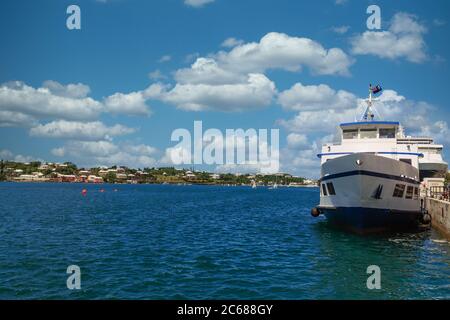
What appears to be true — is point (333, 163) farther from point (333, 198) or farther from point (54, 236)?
point (54, 236)

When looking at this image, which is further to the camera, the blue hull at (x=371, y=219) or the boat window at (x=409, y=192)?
the boat window at (x=409, y=192)

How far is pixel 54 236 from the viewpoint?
29.4 meters

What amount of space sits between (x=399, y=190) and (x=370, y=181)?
399cm

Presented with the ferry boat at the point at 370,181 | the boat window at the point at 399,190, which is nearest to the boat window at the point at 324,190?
the ferry boat at the point at 370,181

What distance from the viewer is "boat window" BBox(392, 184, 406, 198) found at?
95.6 ft

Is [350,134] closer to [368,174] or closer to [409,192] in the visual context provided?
[409,192]

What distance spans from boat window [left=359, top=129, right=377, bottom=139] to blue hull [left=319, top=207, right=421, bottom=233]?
8.02 metres

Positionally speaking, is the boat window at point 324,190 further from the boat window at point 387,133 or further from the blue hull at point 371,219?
the boat window at point 387,133

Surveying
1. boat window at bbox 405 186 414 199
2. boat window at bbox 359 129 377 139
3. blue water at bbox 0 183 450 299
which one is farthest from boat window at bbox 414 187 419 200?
boat window at bbox 359 129 377 139

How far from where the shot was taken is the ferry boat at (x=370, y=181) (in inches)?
A: 1077

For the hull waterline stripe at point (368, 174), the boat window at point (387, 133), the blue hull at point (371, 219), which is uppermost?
the boat window at point (387, 133)
